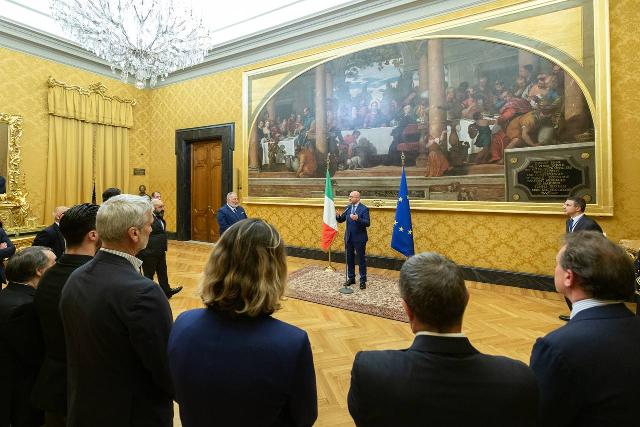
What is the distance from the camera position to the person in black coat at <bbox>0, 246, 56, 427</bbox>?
1898 mm

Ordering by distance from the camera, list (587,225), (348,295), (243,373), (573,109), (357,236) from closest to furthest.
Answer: (243,373)
(587,225)
(573,109)
(348,295)
(357,236)

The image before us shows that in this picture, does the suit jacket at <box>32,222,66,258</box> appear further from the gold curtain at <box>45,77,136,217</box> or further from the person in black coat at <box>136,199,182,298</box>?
the gold curtain at <box>45,77,136,217</box>

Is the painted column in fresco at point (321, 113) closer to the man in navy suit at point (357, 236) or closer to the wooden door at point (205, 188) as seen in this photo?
the man in navy suit at point (357, 236)

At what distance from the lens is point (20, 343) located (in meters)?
1.92

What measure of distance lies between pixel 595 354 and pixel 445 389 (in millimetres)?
561

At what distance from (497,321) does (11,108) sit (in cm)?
1074

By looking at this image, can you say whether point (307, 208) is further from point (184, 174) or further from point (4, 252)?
point (4, 252)

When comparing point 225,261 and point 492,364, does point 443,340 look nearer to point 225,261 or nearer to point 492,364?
point 492,364

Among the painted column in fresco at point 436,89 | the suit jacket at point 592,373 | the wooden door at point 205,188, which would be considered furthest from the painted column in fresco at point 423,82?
the suit jacket at point 592,373

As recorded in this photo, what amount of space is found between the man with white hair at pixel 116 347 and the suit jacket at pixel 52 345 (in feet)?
1.06

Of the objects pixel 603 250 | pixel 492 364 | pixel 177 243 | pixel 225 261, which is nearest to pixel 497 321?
pixel 603 250

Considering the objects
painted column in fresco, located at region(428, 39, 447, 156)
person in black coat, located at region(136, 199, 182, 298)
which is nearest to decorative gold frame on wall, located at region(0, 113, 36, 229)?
person in black coat, located at region(136, 199, 182, 298)

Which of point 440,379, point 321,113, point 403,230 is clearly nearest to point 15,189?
point 321,113

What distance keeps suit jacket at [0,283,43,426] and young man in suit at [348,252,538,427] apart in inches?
70.7
